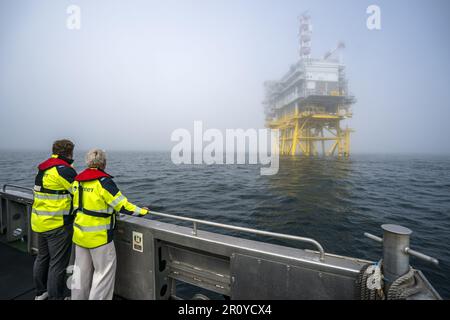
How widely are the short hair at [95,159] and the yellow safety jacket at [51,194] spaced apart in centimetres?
45

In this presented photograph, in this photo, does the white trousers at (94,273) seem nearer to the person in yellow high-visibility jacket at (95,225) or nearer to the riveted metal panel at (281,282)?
the person in yellow high-visibility jacket at (95,225)

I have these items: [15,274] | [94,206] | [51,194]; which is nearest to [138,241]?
[94,206]

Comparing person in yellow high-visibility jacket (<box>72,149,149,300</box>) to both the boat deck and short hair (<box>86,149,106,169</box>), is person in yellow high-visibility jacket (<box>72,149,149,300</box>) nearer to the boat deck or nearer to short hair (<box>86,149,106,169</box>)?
short hair (<box>86,149,106,169</box>)

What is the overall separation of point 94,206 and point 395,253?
274cm

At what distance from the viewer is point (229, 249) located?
7.44ft

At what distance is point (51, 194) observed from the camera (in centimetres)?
251

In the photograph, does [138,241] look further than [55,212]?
Yes

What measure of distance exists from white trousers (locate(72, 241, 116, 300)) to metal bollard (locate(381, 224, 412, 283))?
2.66 metres

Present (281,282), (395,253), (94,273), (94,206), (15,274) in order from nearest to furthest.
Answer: (395,253) < (281,282) < (94,206) < (94,273) < (15,274)

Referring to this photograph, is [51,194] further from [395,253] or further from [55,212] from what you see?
[395,253]

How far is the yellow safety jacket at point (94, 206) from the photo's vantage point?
7.32 feet

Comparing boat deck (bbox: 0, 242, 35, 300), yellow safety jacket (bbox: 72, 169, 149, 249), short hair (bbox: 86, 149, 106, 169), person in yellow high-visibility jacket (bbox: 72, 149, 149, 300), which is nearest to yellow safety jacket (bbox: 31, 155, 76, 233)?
person in yellow high-visibility jacket (bbox: 72, 149, 149, 300)

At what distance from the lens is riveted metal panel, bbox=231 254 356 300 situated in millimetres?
1840
